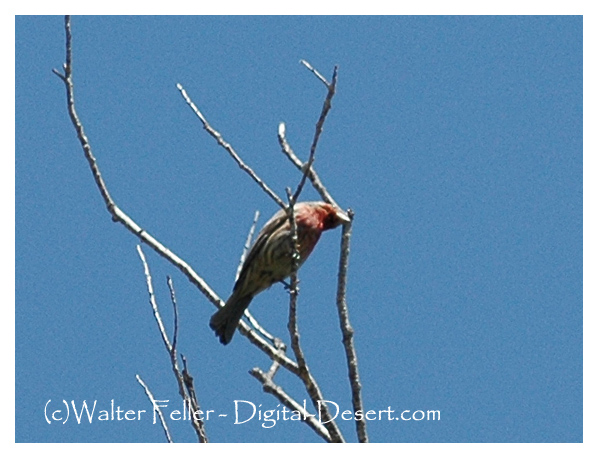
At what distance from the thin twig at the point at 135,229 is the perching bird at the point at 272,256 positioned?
32.9 inches

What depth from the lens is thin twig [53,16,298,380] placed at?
494 cm

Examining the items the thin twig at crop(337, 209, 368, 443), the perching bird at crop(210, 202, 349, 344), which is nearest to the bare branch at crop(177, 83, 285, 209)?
the thin twig at crop(337, 209, 368, 443)

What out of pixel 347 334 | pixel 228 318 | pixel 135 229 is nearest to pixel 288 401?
pixel 347 334

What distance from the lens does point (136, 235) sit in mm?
5637

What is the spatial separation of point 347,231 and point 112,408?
1.92 meters

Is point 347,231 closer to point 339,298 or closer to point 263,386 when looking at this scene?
point 339,298

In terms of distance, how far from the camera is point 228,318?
Answer: 6965mm

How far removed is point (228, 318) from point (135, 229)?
1.58m

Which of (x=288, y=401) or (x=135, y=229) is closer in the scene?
(x=288, y=401)

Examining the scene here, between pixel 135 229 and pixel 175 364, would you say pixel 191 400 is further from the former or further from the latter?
pixel 135 229

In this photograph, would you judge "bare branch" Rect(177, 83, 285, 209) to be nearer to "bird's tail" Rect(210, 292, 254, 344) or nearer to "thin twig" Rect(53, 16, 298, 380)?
"thin twig" Rect(53, 16, 298, 380)

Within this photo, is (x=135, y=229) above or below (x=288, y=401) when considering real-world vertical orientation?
above
